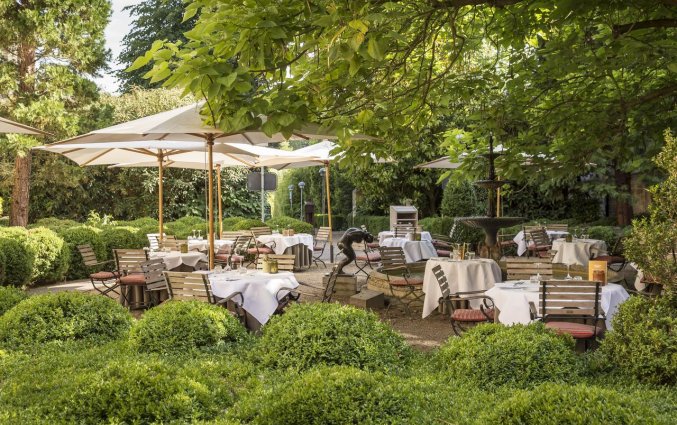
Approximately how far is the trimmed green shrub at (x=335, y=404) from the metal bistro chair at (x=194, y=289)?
3756 mm

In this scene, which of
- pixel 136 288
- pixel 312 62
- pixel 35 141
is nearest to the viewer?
pixel 312 62

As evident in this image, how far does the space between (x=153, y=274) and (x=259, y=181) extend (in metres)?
14.0

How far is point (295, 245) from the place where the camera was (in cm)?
1498

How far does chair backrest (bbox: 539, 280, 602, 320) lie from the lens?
6.20m

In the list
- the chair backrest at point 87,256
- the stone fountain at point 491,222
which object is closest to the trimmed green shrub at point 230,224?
the chair backrest at point 87,256

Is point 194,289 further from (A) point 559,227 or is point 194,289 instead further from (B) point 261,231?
(A) point 559,227

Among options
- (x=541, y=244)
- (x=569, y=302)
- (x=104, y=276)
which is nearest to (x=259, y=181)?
(x=541, y=244)

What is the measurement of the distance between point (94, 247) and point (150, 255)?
292 cm

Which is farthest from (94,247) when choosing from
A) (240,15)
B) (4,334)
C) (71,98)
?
(240,15)

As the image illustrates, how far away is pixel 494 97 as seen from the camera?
7328mm

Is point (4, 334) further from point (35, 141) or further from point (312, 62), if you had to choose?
point (35, 141)

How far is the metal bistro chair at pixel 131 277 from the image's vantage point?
31.7ft

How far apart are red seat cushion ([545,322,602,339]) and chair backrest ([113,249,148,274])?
6439 mm

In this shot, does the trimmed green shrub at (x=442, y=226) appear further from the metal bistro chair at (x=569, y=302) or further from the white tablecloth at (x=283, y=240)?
the metal bistro chair at (x=569, y=302)
